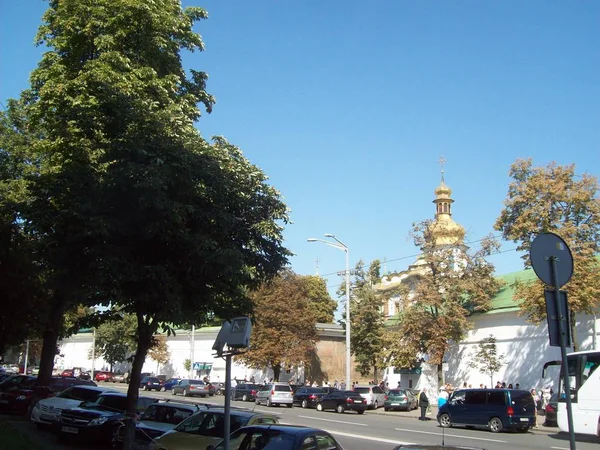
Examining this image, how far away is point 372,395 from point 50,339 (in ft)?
78.4

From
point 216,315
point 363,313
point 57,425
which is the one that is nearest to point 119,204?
point 216,315

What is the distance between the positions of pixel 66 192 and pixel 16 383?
56.9 ft

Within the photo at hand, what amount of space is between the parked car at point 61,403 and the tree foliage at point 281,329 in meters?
32.8

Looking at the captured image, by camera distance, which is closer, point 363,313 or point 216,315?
point 216,315

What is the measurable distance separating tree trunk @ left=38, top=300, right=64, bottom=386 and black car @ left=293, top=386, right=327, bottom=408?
21467 millimetres

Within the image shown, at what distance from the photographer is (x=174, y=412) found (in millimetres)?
14539

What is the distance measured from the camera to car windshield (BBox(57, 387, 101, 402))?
18528 millimetres

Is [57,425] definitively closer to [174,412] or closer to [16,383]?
[174,412]

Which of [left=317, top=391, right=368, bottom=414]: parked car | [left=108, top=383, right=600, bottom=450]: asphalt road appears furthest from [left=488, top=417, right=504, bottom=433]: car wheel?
[left=317, top=391, right=368, bottom=414]: parked car

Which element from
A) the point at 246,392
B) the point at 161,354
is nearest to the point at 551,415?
the point at 246,392

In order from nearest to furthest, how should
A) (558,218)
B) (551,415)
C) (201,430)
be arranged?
1. (201,430)
2. (551,415)
3. (558,218)

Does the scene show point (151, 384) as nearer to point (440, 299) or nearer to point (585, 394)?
point (440, 299)

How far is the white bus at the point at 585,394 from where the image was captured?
803 inches

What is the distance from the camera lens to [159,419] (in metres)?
14.5
